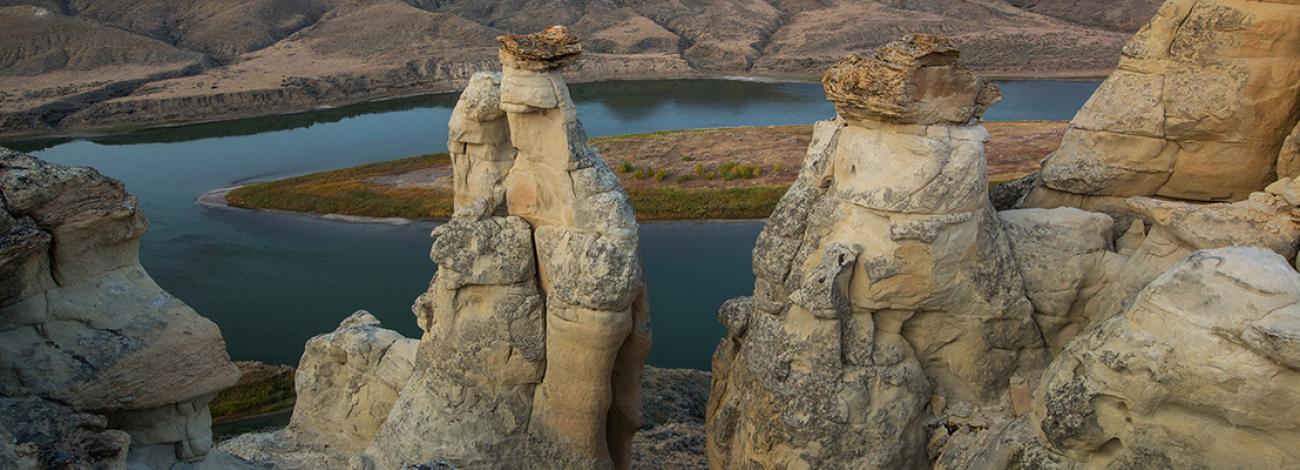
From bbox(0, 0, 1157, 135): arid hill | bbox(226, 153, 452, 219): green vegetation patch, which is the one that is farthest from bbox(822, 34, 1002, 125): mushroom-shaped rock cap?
bbox(0, 0, 1157, 135): arid hill

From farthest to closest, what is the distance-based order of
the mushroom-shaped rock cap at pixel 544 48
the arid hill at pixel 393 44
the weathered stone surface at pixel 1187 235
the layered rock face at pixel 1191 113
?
the arid hill at pixel 393 44
the layered rock face at pixel 1191 113
the mushroom-shaped rock cap at pixel 544 48
the weathered stone surface at pixel 1187 235

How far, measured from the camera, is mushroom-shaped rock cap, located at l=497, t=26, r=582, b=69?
10.4m

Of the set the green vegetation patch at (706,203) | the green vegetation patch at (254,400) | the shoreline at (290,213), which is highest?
the green vegetation patch at (706,203)

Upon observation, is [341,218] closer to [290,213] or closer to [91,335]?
[290,213]

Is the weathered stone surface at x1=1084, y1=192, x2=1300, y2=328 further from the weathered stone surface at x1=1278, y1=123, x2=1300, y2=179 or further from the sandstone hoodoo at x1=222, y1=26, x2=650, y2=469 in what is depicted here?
the sandstone hoodoo at x1=222, y1=26, x2=650, y2=469

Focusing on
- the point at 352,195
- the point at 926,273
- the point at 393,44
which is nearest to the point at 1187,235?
the point at 926,273

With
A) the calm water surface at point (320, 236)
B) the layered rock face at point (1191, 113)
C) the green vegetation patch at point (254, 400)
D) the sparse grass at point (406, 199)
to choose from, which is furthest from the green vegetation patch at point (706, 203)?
the layered rock face at point (1191, 113)

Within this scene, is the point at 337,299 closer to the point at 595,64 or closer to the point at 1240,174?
the point at 1240,174

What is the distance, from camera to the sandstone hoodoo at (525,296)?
10.7 meters

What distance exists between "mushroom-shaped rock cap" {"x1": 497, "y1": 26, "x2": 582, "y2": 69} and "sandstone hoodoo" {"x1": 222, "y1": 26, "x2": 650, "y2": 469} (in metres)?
0.02

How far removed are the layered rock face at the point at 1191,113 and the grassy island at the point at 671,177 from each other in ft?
71.0

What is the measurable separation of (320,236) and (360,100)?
36.7 metres

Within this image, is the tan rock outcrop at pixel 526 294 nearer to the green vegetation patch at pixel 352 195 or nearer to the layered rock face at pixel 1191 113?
the layered rock face at pixel 1191 113

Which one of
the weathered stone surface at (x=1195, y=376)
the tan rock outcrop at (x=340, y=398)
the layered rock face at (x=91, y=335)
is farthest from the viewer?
the tan rock outcrop at (x=340, y=398)
